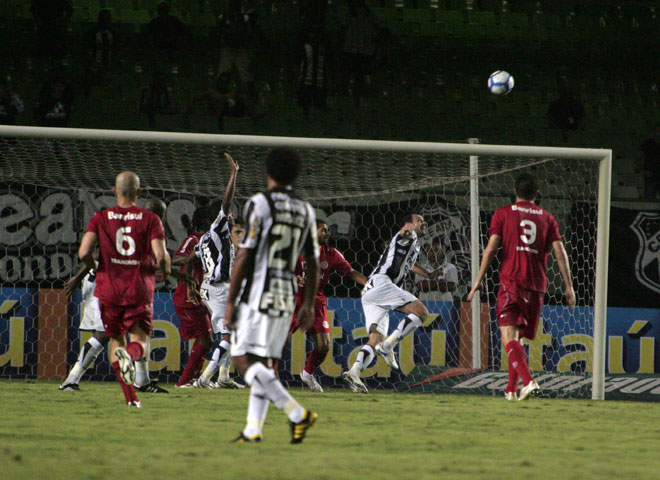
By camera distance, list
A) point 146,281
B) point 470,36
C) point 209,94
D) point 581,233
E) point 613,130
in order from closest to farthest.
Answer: point 146,281 → point 581,233 → point 209,94 → point 613,130 → point 470,36

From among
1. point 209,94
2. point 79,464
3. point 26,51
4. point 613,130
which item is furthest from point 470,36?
point 79,464

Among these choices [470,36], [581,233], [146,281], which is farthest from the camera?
[470,36]

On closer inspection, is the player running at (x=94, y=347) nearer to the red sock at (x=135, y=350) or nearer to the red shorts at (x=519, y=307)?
the red sock at (x=135, y=350)

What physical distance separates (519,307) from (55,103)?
9828 millimetres

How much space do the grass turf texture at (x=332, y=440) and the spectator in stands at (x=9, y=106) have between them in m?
7.76

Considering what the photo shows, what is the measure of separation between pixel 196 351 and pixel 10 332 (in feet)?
7.67

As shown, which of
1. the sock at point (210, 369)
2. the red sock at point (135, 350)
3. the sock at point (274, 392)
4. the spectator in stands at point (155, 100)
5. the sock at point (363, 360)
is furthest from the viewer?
the spectator in stands at point (155, 100)

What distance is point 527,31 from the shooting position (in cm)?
2044

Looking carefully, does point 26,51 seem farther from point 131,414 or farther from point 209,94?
point 131,414

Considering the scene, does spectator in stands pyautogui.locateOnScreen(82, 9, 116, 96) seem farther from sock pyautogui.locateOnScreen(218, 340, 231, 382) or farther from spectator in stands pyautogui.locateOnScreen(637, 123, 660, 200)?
spectator in stands pyautogui.locateOnScreen(637, 123, 660, 200)

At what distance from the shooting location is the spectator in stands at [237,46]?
17.4 m

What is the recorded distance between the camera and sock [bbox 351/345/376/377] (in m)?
10.5

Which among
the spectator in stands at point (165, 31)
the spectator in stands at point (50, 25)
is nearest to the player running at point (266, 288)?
the spectator in stands at point (165, 31)

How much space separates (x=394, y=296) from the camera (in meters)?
11.0
